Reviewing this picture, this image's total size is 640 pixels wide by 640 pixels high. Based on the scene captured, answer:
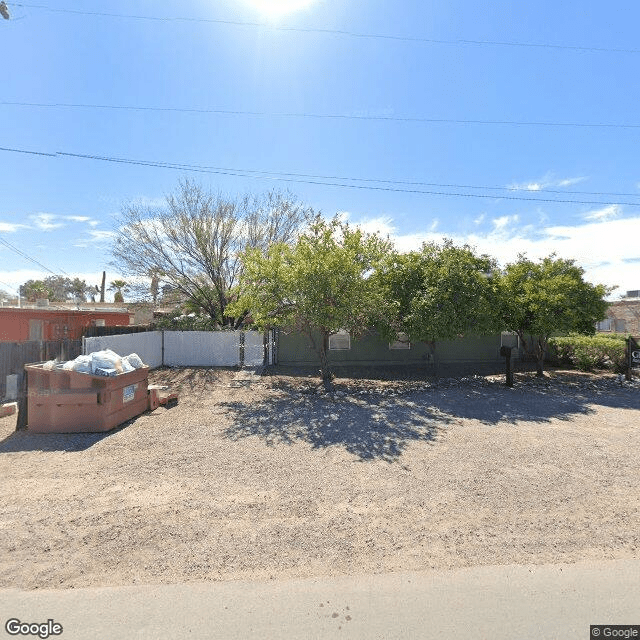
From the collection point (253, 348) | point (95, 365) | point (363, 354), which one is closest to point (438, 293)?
point (363, 354)

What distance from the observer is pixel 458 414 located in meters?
8.98

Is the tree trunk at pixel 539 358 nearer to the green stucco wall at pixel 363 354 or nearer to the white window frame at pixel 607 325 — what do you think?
the green stucco wall at pixel 363 354

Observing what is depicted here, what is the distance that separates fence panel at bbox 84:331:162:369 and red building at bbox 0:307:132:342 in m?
5.32

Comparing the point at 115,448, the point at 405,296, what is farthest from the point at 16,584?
the point at 405,296

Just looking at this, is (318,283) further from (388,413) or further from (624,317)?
(624,317)

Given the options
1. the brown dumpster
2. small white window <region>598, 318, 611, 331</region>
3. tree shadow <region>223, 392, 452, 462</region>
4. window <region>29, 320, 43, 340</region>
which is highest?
small white window <region>598, 318, 611, 331</region>

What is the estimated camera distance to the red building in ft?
57.9

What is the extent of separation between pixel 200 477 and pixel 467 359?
51.1ft

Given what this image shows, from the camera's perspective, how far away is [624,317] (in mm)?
27219

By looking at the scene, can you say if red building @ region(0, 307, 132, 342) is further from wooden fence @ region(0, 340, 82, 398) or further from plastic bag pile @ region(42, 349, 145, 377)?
plastic bag pile @ region(42, 349, 145, 377)

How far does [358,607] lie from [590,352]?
56.1 ft

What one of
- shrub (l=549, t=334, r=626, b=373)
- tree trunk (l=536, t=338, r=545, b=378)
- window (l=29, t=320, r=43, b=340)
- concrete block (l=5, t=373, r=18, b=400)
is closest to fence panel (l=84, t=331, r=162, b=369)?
concrete block (l=5, t=373, r=18, b=400)

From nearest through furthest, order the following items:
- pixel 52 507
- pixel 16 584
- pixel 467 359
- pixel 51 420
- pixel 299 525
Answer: pixel 16 584
pixel 299 525
pixel 52 507
pixel 51 420
pixel 467 359

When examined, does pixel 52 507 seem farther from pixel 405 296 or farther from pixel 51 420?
pixel 405 296
